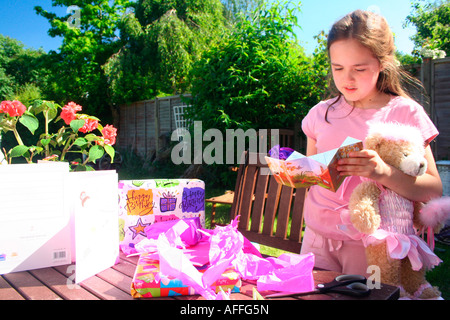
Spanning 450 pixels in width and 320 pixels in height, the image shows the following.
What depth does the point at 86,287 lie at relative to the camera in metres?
0.99

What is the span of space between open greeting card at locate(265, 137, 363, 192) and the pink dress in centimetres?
19

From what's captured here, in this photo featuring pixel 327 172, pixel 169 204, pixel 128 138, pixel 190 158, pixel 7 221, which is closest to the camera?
pixel 327 172

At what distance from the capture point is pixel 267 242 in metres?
2.01

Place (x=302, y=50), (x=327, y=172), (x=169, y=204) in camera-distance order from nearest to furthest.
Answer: (x=327, y=172) < (x=169, y=204) < (x=302, y=50)

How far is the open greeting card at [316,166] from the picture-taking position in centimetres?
93

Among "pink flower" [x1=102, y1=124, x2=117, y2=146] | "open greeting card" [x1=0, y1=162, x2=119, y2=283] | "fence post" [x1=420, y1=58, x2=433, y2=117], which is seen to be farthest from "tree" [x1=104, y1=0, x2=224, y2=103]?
"open greeting card" [x1=0, y1=162, x2=119, y2=283]

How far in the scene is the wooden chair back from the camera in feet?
6.24

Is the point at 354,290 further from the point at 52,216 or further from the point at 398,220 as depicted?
the point at 52,216

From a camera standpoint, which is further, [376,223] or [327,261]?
[327,261]
